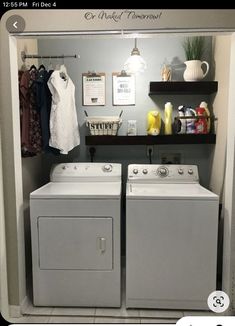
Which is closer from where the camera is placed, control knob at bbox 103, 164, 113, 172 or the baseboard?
the baseboard

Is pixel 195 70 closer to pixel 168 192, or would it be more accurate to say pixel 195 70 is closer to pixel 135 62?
pixel 135 62

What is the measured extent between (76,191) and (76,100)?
0.94m

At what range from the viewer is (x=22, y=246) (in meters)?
1.57

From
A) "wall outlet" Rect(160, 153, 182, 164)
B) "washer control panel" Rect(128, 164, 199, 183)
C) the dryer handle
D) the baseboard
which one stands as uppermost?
"wall outlet" Rect(160, 153, 182, 164)

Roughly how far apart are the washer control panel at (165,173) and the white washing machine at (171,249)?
1.37ft

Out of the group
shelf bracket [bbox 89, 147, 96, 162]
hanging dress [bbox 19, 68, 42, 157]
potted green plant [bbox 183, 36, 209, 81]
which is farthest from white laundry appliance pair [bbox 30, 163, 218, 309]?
potted green plant [bbox 183, 36, 209, 81]

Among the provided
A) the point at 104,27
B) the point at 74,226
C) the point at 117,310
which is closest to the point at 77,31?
the point at 104,27

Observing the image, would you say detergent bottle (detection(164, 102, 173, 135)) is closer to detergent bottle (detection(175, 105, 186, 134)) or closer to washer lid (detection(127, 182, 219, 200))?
detergent bottle (detection(175, 105, 186, 134))

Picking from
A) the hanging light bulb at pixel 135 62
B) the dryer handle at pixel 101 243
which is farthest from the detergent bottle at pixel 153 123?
the dryer handle at pixel 101 243

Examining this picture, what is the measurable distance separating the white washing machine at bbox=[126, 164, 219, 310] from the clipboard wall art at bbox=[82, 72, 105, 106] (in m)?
1.01

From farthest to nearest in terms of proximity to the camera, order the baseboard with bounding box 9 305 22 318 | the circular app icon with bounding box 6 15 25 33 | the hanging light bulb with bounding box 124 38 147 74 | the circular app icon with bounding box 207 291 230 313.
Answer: the hanging light bulb with bounding box 124 38 147 74, the baseboard with bounding box 9 305 22 318, the circular app icon with bounding box 207 291 230 313, the circular app icon with bounding box 6 15 25 33

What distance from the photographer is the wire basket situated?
2.12 m

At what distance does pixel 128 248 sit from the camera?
1.63 m

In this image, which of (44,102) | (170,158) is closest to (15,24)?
(44,102)
